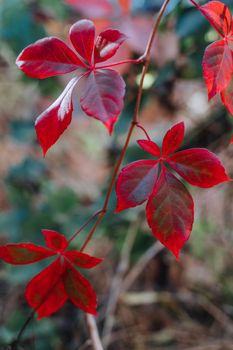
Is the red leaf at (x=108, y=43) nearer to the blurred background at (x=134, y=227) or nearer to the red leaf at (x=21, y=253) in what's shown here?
the red leaf at (x=21, y=253)

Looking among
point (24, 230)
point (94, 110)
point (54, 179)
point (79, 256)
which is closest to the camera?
point (94, 110)

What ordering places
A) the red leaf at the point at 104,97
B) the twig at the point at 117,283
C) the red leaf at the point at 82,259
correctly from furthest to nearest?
the twig at the point at 117,283 → the red leaf at the point at 82,259 → the red leaf at the point at 104,97

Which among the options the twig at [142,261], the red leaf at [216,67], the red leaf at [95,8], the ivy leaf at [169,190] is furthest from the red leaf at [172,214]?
the red leaf at [95,8]

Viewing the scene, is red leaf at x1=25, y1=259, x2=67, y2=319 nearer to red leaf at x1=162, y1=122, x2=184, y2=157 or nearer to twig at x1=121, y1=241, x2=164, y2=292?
red leaf at x1=162, y1=122, x2=184, y2=157

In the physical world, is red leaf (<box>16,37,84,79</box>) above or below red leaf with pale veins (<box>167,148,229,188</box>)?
above

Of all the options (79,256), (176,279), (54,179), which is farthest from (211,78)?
(54,179)

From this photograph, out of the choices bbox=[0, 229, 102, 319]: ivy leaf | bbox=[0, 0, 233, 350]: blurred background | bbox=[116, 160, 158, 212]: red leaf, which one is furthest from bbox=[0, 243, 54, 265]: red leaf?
bbox=[0, 0, 233, 350]: blurred background

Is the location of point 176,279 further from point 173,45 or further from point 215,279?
point 173,45
